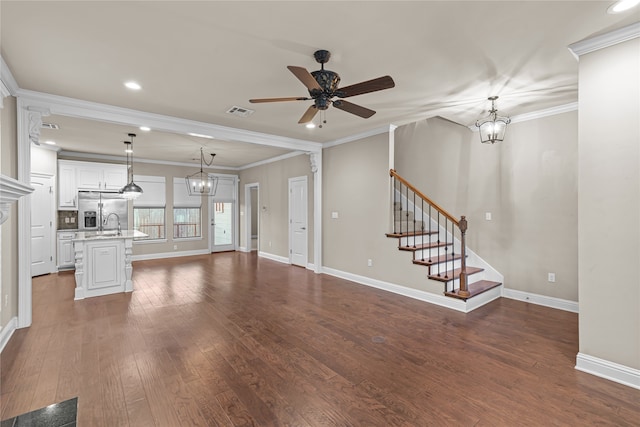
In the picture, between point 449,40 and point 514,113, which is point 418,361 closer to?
point 449,40

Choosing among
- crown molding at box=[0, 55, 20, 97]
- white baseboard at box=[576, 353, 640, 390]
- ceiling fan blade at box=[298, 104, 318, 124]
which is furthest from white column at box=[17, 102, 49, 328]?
white baseboard at box=[576, 353, 640, 390]

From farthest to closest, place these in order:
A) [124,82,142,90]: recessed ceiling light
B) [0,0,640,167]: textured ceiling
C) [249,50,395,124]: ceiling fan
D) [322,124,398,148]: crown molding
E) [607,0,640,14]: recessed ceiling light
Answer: [322,124,398,148]: crown molding → [124,82,142,90]: recessed ceiling light → [249,50,395,124]: ceiling fan → [0,0,640,167]: textured ceiling → [607,0,640,14]: recessed ceiling light

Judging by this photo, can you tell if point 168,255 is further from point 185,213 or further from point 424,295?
point 424,295

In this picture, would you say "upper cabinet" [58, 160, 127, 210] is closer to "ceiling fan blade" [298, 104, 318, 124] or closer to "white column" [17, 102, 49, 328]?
"white column" [17, 102, 49, 328]

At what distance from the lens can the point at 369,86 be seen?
250 cm

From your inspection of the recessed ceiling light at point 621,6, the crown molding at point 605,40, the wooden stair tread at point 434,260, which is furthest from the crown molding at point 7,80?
the wooden stair tread at point 434,260

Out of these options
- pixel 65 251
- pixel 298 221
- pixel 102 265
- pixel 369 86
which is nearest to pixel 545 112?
pixel 369 86

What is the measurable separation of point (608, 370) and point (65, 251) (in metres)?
9.21

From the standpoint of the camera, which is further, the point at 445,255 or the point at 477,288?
the point at 445,255

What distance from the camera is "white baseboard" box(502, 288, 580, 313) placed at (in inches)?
160

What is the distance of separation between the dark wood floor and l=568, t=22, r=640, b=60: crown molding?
8.98ft

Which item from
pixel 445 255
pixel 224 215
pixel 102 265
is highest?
pixel 224 215

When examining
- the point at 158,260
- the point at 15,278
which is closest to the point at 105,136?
the point at 15,278

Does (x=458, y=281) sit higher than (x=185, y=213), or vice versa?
(x=185, y=213)
